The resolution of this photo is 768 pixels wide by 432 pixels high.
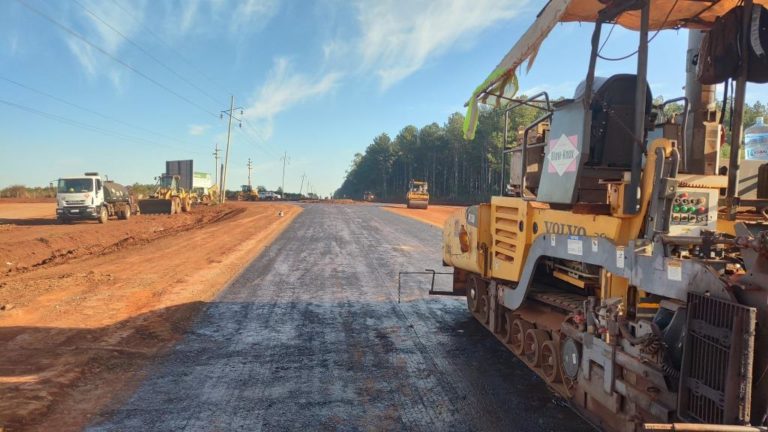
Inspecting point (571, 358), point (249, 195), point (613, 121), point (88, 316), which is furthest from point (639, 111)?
point (249, 195)

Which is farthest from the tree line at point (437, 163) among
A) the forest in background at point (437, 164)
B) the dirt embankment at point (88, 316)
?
the dirt embankment at point (88, 316)

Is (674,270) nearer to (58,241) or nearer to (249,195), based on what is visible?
(58,241)

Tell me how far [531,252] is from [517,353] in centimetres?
123

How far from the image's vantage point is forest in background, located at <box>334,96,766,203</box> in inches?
2779

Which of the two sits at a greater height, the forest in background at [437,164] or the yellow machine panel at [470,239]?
→ the forest in background at [437,164]

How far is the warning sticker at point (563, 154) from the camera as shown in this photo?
3816 millimetres

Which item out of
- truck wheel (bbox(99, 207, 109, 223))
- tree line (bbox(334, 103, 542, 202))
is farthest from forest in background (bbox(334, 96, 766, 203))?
truck wheel (bbox(99, 207, 109, 223))

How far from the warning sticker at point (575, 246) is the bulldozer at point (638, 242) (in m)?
0.03

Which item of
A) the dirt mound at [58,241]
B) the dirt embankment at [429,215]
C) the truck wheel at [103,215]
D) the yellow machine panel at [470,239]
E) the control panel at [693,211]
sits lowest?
the dirt mound at [58,241]

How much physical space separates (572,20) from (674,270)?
88.2 inches

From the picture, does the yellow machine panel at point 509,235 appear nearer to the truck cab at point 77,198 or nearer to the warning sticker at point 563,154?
the warning sticker at point 563,154

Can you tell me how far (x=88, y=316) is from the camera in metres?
7.06

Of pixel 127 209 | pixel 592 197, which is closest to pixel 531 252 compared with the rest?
pixel 592 197

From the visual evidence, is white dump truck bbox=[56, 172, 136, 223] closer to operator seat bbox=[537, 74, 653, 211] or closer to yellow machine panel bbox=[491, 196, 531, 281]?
yellow machine panel bbox=[491, 196, 531, 281]
